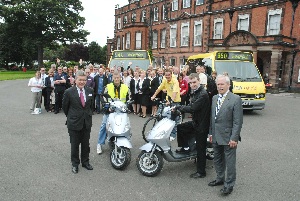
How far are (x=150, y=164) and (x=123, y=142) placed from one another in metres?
0.67

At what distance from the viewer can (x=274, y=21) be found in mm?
24969

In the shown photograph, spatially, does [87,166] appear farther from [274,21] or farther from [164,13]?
[164,13]

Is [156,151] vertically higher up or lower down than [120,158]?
higher up

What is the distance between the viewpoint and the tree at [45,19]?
38688 millimetres

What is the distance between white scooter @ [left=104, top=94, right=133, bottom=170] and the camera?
504 centimetres

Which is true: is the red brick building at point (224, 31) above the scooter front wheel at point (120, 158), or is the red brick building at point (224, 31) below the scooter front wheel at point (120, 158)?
above

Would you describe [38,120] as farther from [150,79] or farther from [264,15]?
[264,15]

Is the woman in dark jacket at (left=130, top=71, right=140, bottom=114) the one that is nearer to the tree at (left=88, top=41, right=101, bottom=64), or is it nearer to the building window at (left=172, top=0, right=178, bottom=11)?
the building window at (left=172, top=0, right=178, bottom=11)

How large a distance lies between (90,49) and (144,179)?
69447 millimetres

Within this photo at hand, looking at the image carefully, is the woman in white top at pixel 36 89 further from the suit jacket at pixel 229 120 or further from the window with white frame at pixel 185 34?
the window with white frame at pixel 185 34

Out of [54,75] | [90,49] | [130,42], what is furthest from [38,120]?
[90,49]

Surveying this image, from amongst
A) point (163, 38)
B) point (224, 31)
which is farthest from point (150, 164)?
point (163, 38)

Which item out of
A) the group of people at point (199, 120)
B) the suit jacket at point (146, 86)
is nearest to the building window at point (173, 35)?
the suit jacket at point (146, 86)

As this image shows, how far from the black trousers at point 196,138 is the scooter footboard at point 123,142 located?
109cm
